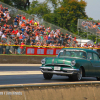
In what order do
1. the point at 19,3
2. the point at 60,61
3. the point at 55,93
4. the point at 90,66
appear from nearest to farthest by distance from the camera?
1. the point at 55,93
2. the point at 60,61
3. the point at 90,66
4. the point at 19,3

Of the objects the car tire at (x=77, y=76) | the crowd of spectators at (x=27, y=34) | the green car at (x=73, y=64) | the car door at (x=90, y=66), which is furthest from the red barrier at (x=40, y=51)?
the car tire at (x=77, y=76)

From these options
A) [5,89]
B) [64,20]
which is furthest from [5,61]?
[64,20]

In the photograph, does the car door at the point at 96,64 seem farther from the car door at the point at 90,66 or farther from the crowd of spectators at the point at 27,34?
the crowd of spectators at the point at 27,34

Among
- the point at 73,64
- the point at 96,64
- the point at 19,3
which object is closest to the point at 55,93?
the point at 73,64

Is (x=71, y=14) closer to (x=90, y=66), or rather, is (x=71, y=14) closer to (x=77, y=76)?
(x=90, y=66)

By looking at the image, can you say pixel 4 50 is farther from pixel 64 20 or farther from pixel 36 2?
pixel 36 2

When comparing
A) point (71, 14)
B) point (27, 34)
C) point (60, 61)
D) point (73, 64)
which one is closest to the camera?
point (73, 64)

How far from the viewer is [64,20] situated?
6619 centimetres

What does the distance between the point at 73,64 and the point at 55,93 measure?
174 inches

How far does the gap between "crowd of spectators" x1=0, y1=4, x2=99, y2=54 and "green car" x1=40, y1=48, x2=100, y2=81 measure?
11.7m

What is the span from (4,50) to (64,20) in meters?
45.8

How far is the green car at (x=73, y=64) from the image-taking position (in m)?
10.4

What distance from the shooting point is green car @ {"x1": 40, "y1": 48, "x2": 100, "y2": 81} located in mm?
10352

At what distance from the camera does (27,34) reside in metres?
26.0
